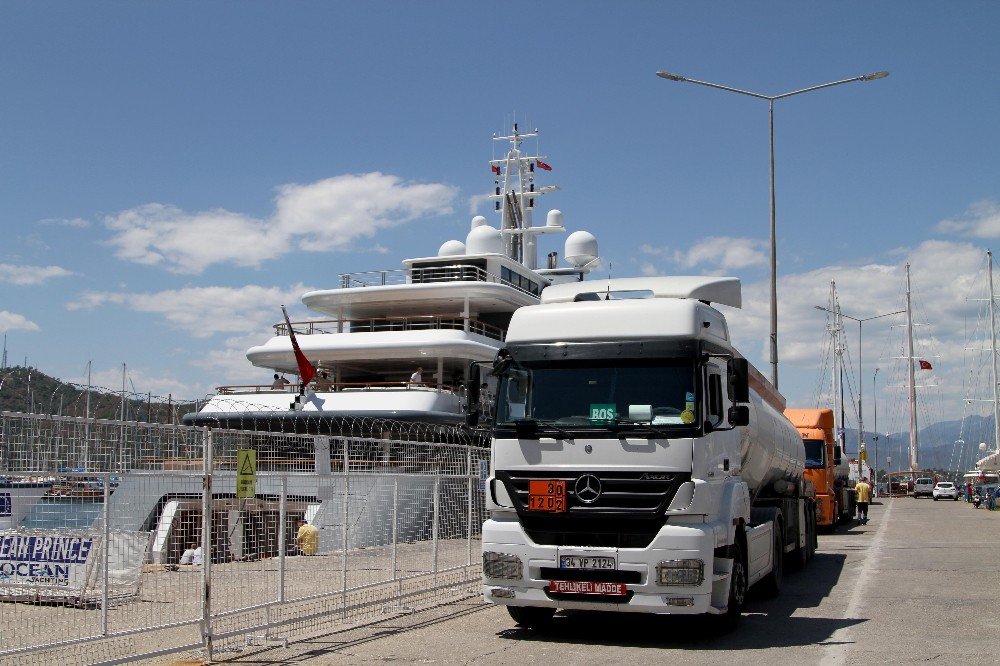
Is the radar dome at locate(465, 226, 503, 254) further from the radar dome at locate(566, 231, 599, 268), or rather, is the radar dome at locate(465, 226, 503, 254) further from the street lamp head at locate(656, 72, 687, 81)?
the street lamp head at locate(656, 72, 687, 81)

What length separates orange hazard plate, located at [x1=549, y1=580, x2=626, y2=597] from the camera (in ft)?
30.5

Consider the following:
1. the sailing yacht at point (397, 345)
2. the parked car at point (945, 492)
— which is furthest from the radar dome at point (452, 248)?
the parked car at point (945, 492)

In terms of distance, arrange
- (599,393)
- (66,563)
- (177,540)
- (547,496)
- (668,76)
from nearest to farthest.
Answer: (66,563) < (177,540) < (547,496) < (599,393) < (668,76)

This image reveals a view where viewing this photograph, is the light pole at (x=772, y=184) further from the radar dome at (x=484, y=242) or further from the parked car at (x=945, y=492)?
the parked car at (x=945, y=492)

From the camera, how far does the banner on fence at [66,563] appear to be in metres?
8.22

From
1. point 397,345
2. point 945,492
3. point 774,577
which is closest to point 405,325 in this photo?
point 397,345

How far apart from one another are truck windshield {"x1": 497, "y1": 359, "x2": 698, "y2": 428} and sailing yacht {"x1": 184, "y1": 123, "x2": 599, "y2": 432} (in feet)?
47.8

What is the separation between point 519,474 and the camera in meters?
9.73

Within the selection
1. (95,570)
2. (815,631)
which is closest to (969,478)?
(815,631)

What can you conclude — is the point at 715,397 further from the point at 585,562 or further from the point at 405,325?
the point at 405,325

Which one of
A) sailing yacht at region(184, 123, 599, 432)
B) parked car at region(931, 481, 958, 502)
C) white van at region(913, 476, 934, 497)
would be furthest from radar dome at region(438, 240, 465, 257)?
white van at region(913, 476, 934, 497)

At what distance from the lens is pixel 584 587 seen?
9.38 metres

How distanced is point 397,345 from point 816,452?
11.0 metres

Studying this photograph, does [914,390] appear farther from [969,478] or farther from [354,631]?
[354,631]
